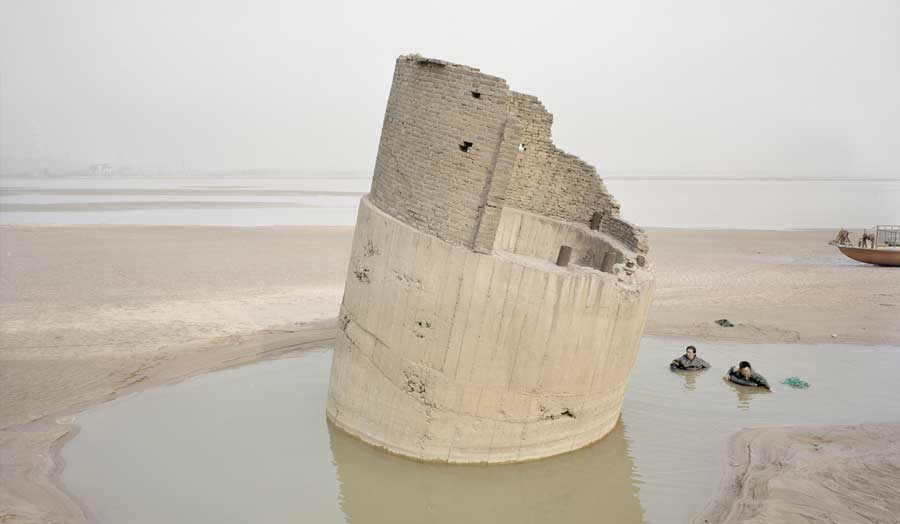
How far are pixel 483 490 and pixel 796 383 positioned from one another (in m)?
6.60

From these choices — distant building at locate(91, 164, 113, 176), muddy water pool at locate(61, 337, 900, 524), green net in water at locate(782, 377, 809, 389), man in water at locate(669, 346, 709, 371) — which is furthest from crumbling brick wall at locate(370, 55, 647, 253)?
distant building at locate(91, 164, 113, 176)

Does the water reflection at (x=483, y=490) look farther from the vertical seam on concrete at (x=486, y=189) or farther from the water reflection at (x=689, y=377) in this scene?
the water reflection at (x=689, y=377)

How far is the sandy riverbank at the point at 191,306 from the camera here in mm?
10180

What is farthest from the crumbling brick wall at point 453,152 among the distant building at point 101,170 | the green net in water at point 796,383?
the distant building at point 101,170

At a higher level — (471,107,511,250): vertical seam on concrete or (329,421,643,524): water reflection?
(471,107,511,250): vertical seam on concrete

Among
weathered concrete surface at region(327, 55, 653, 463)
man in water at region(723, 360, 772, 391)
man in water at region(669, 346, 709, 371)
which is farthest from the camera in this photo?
man in water at region(669, 346, 709, 371)

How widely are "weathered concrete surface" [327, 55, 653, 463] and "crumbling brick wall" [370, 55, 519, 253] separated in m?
0.01

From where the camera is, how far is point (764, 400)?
11164 mm

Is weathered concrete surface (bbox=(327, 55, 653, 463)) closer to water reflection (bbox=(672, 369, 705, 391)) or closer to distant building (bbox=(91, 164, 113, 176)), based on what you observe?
water reflection (bbox=(672, 369, 705, 391))

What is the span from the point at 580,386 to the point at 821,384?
5672mm

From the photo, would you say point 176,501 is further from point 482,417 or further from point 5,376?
point 5,376

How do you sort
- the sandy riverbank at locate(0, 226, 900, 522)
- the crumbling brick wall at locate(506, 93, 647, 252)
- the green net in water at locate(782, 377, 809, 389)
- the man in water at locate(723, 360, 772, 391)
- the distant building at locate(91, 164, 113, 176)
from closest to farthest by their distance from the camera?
the sandy riverbank at locate(0, 226, 900, 522)
the man in water at locate(723, 360, 772, 391)
the green net in water at locate(782, 377, 809, 389)
the crumbling brick wall at locate(506, 93, 647, 252)
the distant building at locate(91, 164, 113, 176)

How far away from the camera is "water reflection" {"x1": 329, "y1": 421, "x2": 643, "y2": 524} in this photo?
7496 millimetres

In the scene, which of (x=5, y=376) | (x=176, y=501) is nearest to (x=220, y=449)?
(x=176, y=501)
